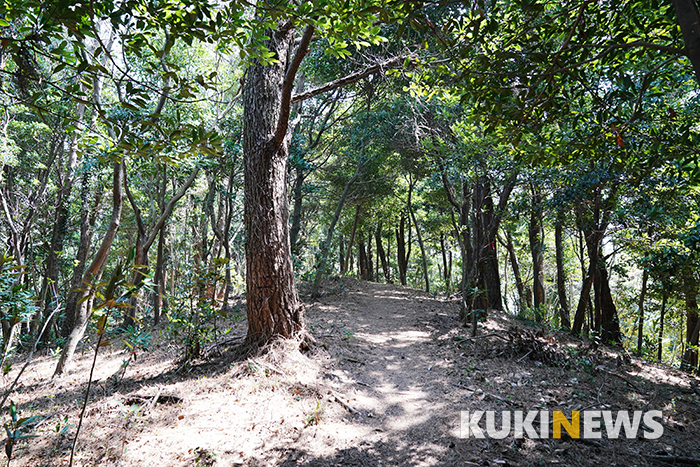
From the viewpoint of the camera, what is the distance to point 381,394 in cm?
483

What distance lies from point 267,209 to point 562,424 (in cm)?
444

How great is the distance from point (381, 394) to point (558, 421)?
85.5 inches

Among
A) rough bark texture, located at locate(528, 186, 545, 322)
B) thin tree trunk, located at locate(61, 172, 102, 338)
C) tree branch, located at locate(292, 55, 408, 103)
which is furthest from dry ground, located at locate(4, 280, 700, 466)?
rough bark texture, located at locate(528, 186, 545, 322)

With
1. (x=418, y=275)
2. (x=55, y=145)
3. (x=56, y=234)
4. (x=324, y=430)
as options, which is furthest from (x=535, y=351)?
(x=418, y=275)

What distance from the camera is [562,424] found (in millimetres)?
3576

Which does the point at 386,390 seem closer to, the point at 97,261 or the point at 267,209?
the point at 267,209

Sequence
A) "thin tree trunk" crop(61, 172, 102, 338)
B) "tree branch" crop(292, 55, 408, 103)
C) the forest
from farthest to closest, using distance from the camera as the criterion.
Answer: "thin tree trunk" crop(61, 172, 102, 338) < "tree branch" crop(292, 55, 408, 103) < the forest

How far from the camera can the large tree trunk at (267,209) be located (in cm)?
495

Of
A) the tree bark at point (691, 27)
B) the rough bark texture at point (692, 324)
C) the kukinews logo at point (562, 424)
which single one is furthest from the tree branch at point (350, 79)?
the rough bark texture at point (692, 324)

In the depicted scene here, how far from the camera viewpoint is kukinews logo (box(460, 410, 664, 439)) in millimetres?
Answer: 3430

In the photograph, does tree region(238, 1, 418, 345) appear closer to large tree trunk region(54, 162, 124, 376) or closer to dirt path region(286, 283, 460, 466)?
dirt path region(286, 283, 460, 466)

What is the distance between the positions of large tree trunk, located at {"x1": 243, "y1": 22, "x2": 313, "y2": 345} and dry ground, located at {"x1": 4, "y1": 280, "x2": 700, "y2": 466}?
48cm

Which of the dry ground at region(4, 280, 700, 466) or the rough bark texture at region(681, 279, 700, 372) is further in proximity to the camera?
the rough bark texture at region(681, 279, 700, 372)

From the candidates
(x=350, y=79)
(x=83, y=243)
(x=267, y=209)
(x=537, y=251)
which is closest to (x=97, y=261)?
(x=267, y=209)
